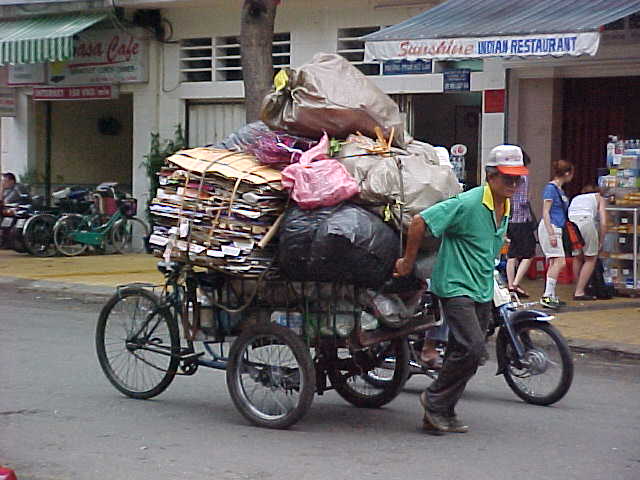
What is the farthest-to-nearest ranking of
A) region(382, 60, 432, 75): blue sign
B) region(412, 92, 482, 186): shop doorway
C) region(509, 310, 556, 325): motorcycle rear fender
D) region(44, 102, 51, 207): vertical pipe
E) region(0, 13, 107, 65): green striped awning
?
region(44, 102, 51, 207): vertical pipe, region(0, 13, 107, 65): green striped awning, region(412, 92, 482, 186): shop doorway, region(382, 60, 432, 75): blue sign, region(509, 310, 556, 325): motorcycle rear fender

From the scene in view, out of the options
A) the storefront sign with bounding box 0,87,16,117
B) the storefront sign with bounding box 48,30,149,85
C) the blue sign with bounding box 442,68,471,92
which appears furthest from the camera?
the storefront sign with bounding box 0,87,16,117

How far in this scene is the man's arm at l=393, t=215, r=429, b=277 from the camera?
6.68m

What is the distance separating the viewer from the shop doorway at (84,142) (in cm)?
2206

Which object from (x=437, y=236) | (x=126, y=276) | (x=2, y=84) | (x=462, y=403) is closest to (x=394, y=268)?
(x=437, y=236)

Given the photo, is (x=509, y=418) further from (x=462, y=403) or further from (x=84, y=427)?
(x=84, y=427)

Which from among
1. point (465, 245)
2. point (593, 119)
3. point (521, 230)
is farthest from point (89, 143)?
point (465, 245)

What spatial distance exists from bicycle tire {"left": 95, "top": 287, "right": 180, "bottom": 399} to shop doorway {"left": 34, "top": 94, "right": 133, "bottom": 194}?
1358cm

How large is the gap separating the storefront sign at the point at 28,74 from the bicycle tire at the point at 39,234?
10.6ft

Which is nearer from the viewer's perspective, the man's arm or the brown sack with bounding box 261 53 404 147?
the man's arm

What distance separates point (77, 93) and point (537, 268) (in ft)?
30.5

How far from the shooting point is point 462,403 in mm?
8188

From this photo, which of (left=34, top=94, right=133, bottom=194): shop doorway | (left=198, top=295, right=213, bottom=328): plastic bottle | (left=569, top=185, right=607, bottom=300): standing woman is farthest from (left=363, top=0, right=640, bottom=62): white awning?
(left=34, top=94, right=133, bottom=194): shop doorway

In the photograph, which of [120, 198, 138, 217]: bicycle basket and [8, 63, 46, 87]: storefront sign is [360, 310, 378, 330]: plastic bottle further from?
[8, 63, 46, 87]: storefront sign

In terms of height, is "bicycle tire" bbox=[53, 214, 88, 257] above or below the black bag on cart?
below
